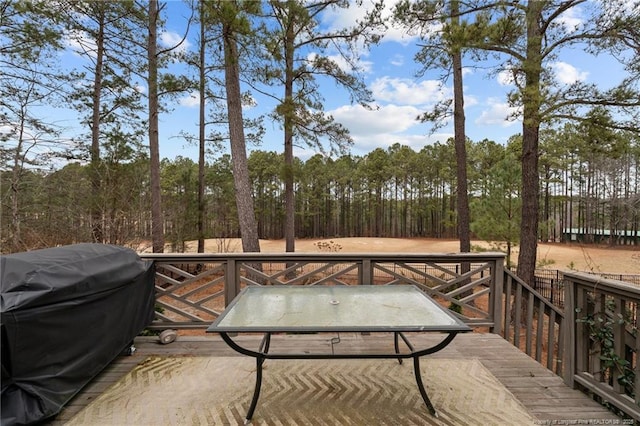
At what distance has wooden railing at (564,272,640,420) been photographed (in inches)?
71.8

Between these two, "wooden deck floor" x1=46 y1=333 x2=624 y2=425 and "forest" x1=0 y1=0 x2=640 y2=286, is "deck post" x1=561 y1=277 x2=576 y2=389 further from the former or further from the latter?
"forest" x1=0 y1=0 x2=640 y2=286

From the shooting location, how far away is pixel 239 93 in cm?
572

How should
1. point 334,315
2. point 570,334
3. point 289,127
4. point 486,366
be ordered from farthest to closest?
point 289,127
point 486,366
point 570,334
point 334,315

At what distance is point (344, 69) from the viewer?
7.35 meters

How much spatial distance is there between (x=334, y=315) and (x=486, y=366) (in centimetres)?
153

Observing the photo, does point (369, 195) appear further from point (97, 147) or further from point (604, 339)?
point (604, 339)

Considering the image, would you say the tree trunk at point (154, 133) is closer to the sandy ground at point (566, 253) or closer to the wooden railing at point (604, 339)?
the sandy ground at point (566, 253)

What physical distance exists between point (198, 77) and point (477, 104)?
744 cm

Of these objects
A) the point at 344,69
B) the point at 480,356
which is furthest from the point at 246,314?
the point at 344,69

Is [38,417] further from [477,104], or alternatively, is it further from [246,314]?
[477,104]

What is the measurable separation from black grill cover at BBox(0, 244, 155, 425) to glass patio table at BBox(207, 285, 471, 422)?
0.92 metres

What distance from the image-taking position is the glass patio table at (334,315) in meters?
1.71

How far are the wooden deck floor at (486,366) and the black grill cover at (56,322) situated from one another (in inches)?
7.9

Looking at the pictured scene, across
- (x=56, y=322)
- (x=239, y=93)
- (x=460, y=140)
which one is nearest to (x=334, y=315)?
(x=56, y=322)
